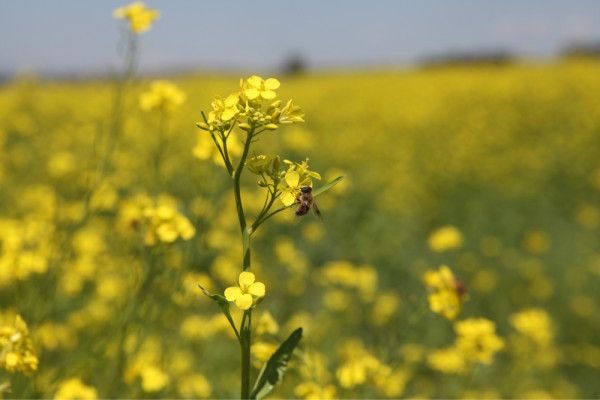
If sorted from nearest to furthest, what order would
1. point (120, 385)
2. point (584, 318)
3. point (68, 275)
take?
1. point (120, 385)
2. point (68, 275)
3. point (584, 318)

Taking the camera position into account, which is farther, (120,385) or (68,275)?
(68,275)

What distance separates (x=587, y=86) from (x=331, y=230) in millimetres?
9479

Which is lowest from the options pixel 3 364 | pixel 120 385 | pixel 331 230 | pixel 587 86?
pixel 331 230

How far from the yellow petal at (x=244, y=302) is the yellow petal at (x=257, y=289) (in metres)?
0.01

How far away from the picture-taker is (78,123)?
30.7ft

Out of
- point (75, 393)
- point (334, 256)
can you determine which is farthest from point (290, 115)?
point (334, 256)

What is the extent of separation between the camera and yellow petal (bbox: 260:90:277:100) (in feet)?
2.78

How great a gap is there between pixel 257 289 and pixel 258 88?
0.30 m

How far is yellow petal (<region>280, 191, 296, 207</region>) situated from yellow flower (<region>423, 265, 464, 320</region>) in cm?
62

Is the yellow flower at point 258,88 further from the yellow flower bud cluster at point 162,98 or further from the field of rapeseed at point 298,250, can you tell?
the yellow flower bud cluster at point 162,98

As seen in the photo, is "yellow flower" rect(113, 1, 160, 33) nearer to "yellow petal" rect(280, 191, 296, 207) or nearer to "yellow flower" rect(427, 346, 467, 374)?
"yellow petal" rect(280, 191, 296, 207)

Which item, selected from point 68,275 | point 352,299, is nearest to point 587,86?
point 352,299

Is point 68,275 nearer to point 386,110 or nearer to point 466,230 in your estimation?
point 466,230

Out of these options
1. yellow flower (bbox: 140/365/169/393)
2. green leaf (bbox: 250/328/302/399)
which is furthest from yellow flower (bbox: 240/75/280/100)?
yellow flower (bbox: 140/365/169/393)
